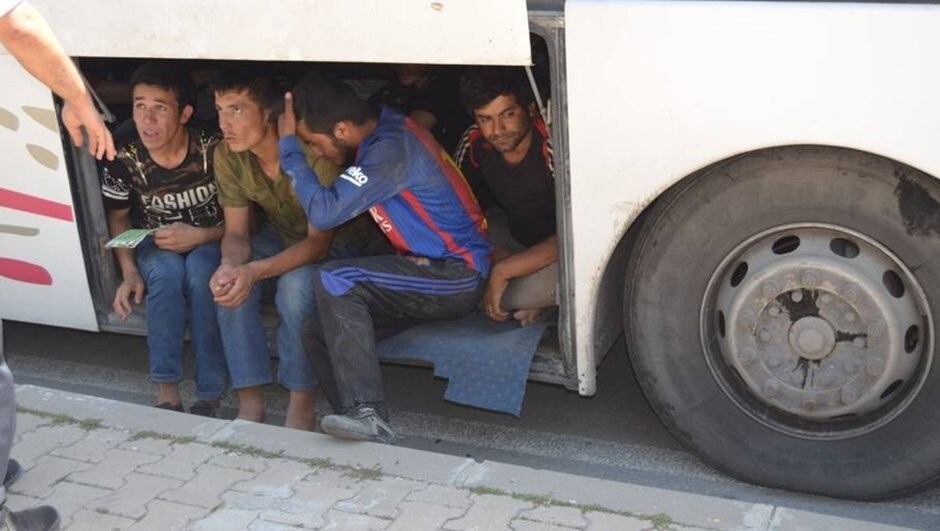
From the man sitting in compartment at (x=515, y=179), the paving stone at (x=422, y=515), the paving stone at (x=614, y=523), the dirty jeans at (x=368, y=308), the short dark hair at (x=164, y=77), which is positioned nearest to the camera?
the paving stone at (x=614, y=523)

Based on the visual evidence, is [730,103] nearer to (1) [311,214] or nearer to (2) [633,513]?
(2) [633,513]

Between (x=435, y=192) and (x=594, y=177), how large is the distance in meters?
0.83

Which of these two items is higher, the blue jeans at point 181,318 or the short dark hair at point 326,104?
the short dark hair at point 326,104

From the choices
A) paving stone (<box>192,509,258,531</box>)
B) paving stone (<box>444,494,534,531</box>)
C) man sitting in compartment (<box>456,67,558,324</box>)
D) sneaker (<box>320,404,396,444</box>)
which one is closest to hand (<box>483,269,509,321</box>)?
man sitting in compartment (<box>456,67,558,324</box>)

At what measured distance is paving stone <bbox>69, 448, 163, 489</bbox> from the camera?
12.0ft

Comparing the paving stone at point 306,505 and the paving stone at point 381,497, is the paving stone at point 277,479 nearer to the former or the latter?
the paving stone at point 306,505

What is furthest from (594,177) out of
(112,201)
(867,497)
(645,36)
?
(112,201)

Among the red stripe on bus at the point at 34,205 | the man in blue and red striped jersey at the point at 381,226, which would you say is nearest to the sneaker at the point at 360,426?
the man in blue and red striped jersey at the point at 381,226

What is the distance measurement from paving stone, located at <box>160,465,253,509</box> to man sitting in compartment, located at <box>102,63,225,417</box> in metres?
0.91

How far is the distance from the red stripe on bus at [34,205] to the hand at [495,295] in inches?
59.8

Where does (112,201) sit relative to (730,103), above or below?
below

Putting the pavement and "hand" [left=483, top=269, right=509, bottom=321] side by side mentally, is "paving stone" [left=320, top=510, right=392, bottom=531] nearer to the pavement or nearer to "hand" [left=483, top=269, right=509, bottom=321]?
the pavement

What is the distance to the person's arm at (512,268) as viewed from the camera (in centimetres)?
414

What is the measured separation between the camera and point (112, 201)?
184 inches
